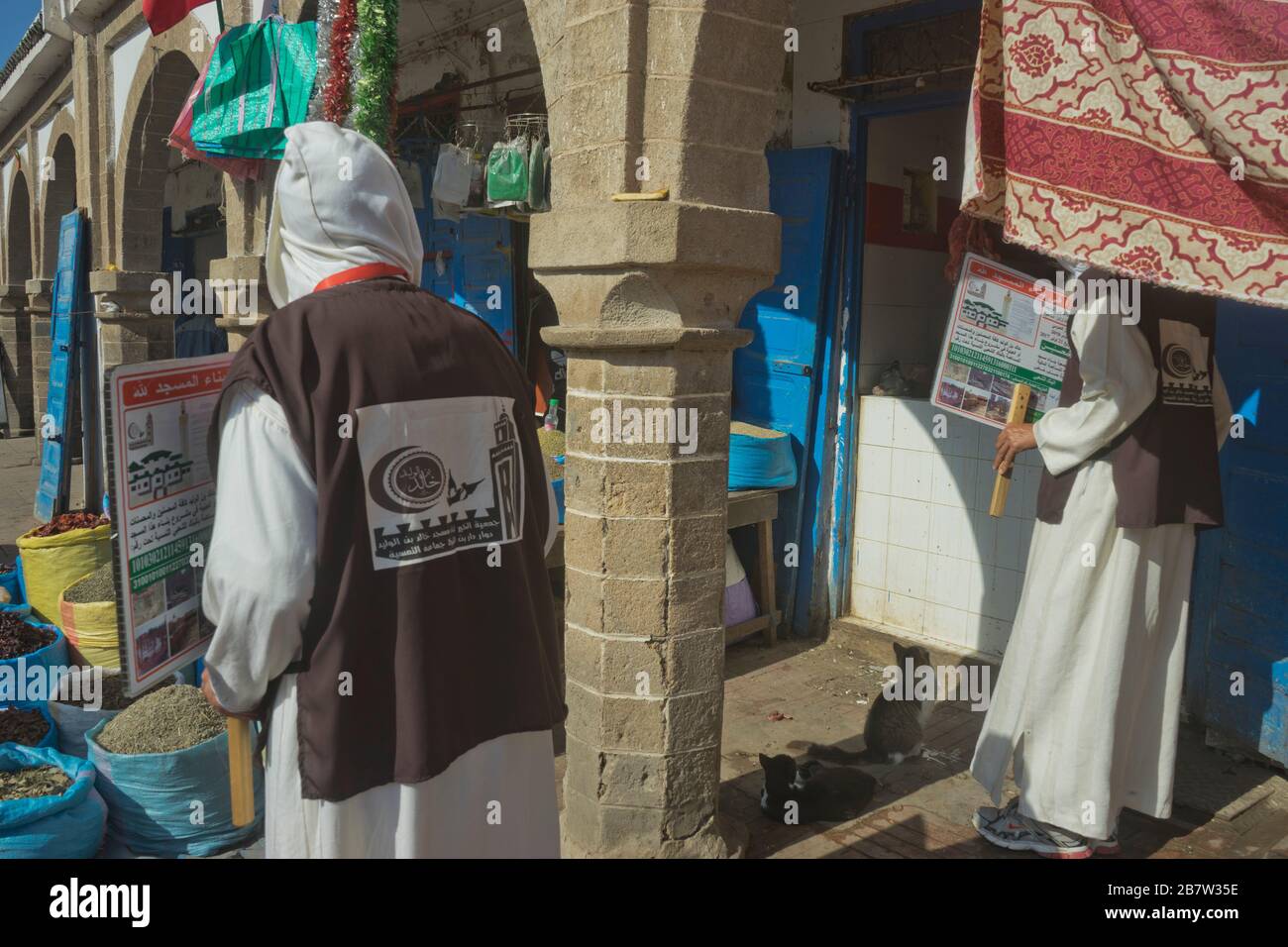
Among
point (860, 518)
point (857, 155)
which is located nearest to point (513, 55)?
point (857, 155)

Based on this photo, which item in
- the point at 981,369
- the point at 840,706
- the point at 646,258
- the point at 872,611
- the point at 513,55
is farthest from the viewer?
the point at 513,55

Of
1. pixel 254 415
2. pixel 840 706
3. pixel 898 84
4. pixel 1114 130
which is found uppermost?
pixel 898 84

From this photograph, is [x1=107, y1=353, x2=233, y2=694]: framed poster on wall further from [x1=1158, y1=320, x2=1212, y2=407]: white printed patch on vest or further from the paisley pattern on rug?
[x1=1158, y1=320, x2=1212, y2=407]: white printed patch on vest

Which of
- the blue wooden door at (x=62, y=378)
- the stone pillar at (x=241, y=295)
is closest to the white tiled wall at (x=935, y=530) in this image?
the stone pillar at (x=241, y=295)

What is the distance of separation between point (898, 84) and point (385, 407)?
4.61m

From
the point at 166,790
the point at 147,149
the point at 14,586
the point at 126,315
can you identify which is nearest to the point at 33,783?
the point at 166,790

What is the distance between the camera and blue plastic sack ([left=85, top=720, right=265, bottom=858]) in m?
3.84

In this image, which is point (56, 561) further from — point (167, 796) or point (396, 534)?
point (396, 534)

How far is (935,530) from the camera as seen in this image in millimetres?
5824

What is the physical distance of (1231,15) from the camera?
2830mm

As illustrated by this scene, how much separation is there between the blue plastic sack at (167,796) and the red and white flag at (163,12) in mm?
4749

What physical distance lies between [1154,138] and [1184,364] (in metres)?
0.94

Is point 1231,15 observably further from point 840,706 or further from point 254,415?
point 840,706

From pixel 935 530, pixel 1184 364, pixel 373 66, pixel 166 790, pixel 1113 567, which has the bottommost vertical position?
pixel 166 790
